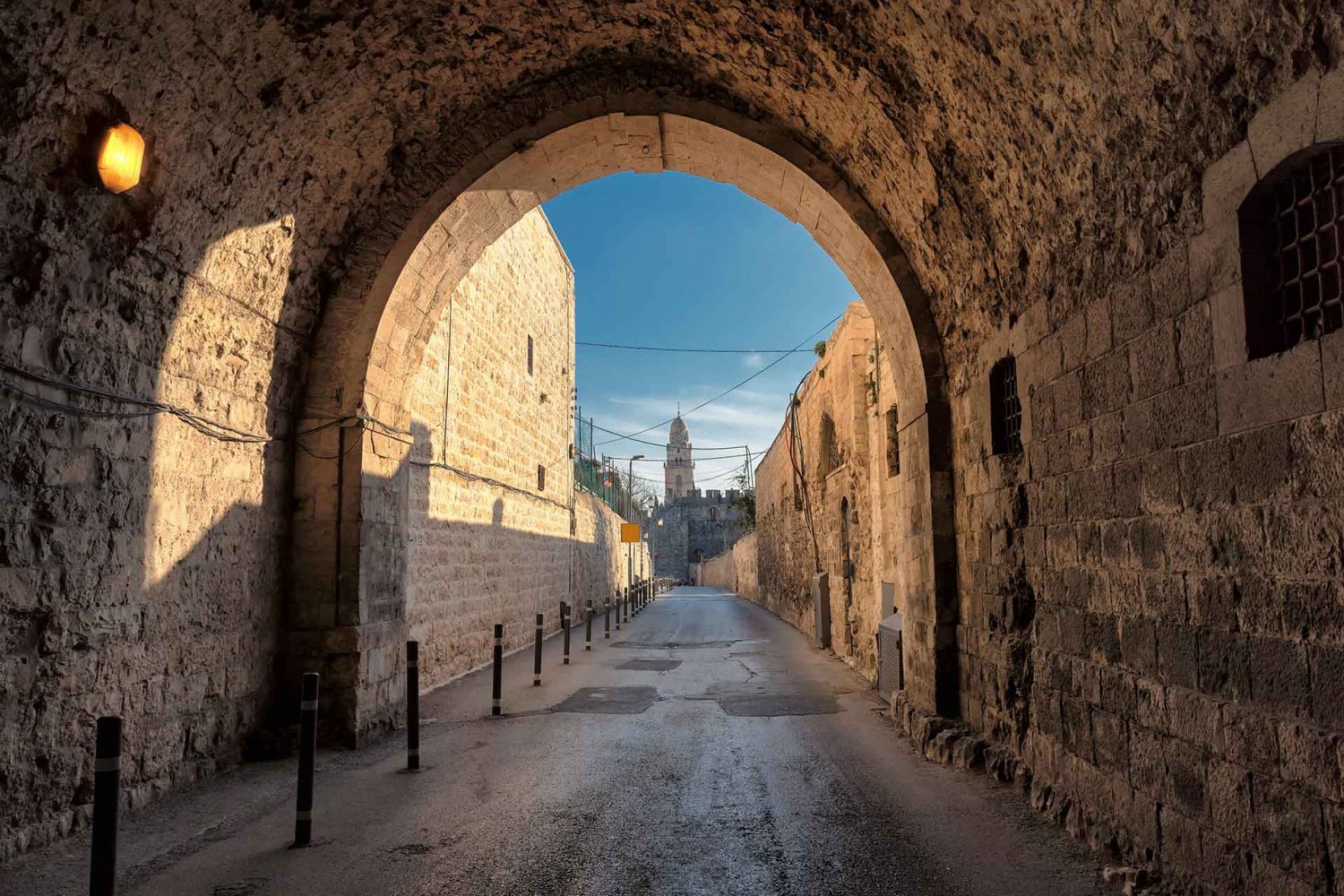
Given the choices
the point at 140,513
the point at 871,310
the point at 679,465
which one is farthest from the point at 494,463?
the point at 679,465

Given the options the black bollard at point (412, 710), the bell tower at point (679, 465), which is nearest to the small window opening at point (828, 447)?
the black bollard at point (412, 710)

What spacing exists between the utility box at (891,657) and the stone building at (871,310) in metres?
0.57

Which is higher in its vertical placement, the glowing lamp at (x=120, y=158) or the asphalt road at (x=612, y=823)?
the glowing lamp at (x=120, y=158)

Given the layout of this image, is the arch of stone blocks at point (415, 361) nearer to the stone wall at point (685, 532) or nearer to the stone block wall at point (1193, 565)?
the stone block wall at point (1193, 565)

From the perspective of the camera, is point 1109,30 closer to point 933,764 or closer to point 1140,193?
point 1140,193

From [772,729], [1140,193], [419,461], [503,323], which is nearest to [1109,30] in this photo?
[1140,193]

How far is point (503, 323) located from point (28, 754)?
983 cm

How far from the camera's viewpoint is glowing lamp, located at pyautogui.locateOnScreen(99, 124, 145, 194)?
14.0 ft

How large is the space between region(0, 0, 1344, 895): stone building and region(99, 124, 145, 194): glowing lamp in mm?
121

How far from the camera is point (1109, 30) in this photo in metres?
3.42

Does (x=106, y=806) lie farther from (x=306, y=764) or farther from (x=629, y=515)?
(x=629, y=515)

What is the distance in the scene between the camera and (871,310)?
8.02 metres

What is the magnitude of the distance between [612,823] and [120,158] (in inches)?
173

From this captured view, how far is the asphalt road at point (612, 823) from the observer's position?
371cm
